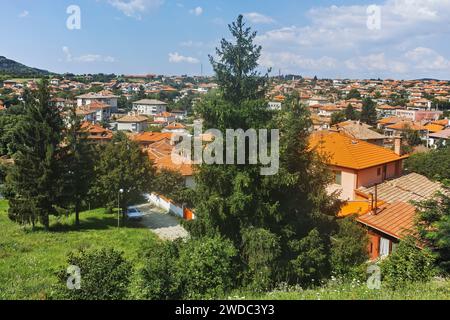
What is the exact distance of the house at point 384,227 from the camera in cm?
1385

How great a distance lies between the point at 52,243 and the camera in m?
20.3

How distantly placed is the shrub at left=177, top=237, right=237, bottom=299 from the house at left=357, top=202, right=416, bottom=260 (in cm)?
740

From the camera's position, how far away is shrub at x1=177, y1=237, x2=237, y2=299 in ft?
25.9

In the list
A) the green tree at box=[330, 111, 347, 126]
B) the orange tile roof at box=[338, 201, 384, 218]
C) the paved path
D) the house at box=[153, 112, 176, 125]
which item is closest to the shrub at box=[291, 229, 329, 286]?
the orange tile roof at box=[338, 201, 384, 218]

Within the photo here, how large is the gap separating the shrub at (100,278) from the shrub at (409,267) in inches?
222

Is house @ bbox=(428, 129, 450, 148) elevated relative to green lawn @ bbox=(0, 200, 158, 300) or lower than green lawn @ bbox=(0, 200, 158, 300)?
elevated

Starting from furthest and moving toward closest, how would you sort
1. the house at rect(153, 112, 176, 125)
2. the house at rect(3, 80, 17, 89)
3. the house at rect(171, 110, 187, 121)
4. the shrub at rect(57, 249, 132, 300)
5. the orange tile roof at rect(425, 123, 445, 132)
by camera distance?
the house at rect(3, 80, 17, 89), the house at rect(171, 110, 187, 121), the house at rect(153, 112, 176, 125), the orange tile roof at rect(425, 123, 445, 132), the shrub at rect(57, 249, 132, 300)

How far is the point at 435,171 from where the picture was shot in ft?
100

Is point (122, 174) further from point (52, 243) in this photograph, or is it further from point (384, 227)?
point (384, 227)

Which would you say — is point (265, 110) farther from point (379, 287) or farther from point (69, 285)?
point (69, 285)

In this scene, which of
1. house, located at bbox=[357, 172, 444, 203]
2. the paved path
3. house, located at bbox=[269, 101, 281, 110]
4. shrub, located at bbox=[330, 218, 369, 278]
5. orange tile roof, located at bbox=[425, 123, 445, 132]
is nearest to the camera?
shrub, located at bbox=[330, 218, 369, 278]

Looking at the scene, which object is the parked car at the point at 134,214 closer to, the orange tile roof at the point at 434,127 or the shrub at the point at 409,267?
the shrub at the point at 409,267

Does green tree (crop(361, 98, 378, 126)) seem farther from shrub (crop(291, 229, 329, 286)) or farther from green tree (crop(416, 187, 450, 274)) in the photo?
shrub (crop(291, 229, 329, 286))

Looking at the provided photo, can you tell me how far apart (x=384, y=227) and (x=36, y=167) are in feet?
66.9
